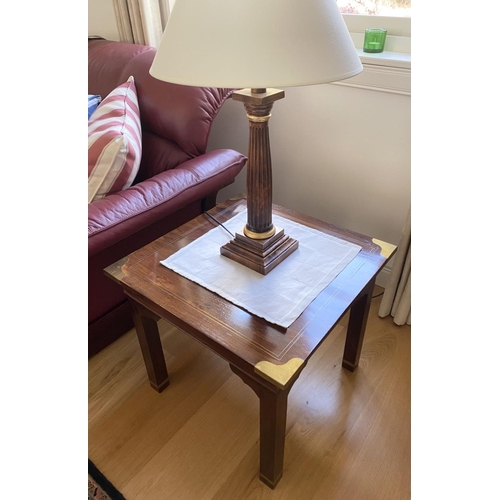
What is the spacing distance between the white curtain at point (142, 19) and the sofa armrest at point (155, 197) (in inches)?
24.4

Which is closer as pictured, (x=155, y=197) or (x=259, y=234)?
(x=259, y=234)

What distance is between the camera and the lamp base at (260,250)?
103cm

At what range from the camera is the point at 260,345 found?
858mm

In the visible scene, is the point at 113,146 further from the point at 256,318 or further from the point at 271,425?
the point at 271,425

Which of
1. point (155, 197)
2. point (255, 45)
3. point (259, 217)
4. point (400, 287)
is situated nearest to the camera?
point (255, 45)

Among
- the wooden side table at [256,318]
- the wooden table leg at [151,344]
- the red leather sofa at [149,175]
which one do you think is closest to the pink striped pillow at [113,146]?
the red leather sofa at [149,175]

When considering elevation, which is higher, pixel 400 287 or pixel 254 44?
pixel 254 44

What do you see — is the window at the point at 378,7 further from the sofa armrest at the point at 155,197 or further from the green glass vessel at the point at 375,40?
the sofa armrest at the point at 155,197

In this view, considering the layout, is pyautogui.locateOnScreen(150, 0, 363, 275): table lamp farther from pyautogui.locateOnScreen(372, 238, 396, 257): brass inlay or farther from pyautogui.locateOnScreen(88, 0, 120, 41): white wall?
pyautogui.locateOnScreen(88, 0, 120, 41): white wall

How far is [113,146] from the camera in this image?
1.24 m

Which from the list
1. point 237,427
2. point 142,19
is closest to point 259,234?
point 237,427

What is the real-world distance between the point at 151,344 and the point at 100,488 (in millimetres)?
405

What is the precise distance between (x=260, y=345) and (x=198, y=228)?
1.62 ft
